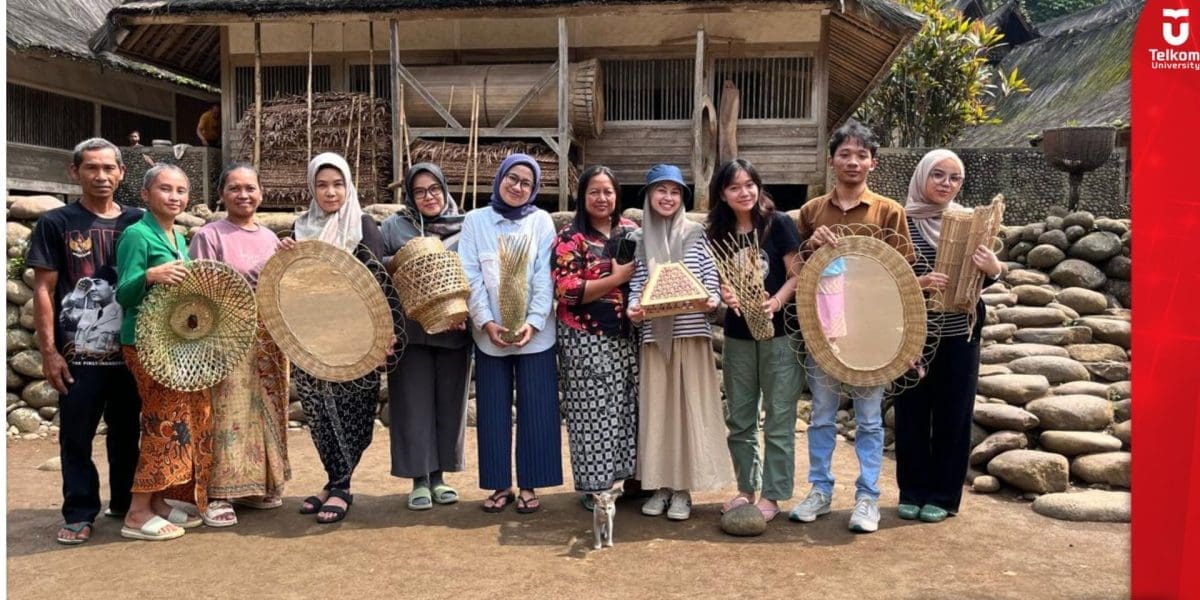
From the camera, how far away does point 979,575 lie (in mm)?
3428

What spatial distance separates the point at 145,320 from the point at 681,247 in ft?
7.16

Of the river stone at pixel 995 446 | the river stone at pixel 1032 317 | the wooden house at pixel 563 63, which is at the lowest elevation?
the river stone at pixel 995 446

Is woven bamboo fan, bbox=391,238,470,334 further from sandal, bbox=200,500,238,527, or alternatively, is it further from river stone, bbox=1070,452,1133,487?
river stone, bbox=1070,452,1133,487

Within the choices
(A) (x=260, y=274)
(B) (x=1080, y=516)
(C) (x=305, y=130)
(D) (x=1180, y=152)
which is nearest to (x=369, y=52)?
(C) (x=305, y=130)

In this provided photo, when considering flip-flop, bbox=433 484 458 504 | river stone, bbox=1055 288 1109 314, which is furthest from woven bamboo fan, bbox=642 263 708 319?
river stone, bbox=1055 288 1109 314

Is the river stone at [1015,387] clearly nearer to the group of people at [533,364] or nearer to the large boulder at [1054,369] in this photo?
the large boulder at [1054,369]

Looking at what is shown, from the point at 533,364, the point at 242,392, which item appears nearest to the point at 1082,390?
the point at 533,364

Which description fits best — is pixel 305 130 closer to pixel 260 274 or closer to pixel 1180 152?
pixel 260 274

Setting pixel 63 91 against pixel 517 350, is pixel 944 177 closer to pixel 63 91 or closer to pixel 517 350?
pixel 517 350

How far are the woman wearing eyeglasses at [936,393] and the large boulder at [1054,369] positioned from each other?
250 centimetres

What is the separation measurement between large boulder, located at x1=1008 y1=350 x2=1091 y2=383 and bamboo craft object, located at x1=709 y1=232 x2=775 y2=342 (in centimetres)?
317

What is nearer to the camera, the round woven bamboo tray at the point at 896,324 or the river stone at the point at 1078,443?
the round woven bamboo tray at the point at 896,324

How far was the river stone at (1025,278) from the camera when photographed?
8.09 metres

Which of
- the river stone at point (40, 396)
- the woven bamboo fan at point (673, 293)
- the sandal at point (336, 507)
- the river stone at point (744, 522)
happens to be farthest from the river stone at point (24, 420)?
the river stone at point (744, 522)
